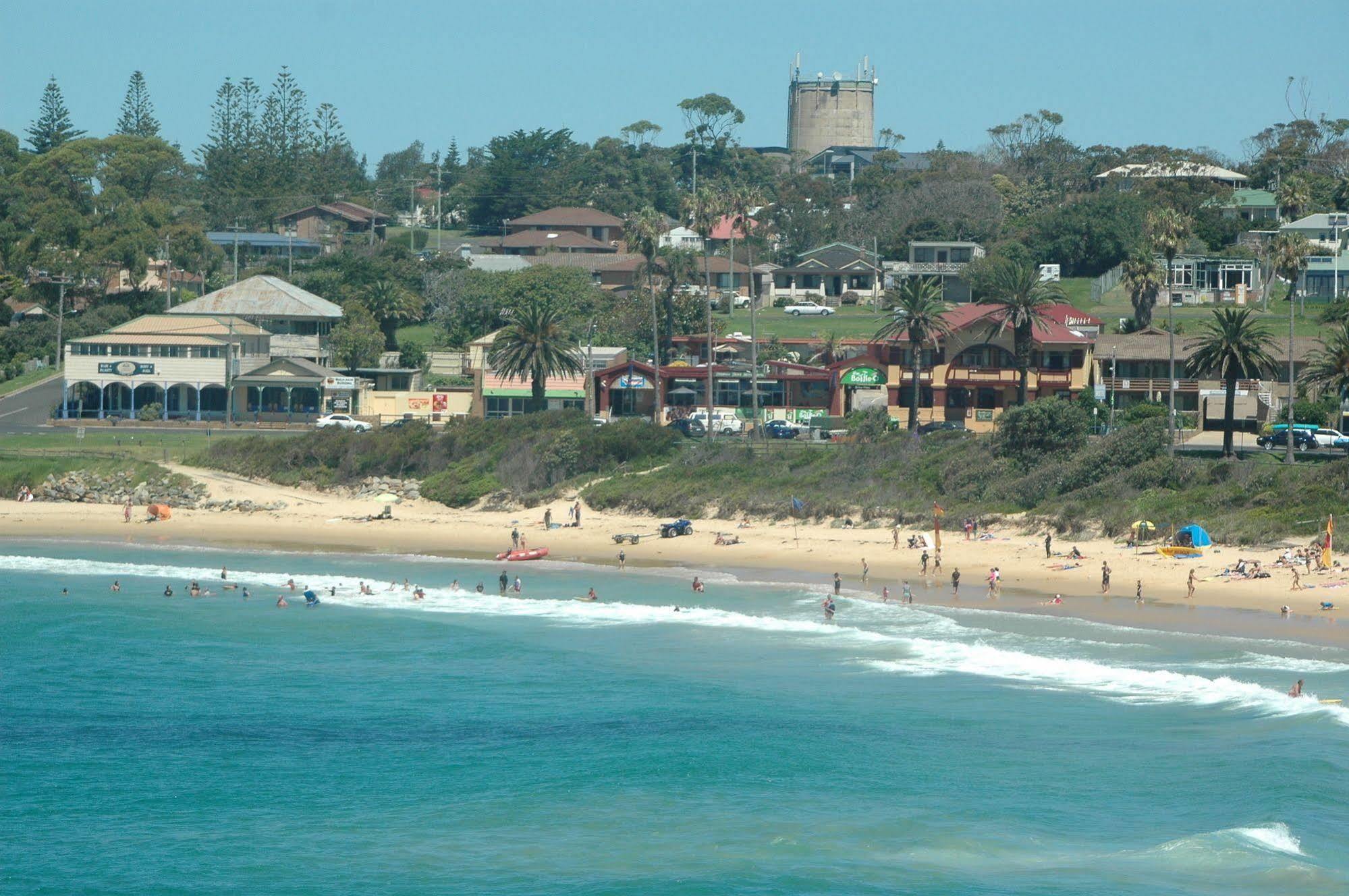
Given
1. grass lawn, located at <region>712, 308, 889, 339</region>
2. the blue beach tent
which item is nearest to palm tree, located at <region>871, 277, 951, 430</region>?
grass lawn, located at <region>712, 308, 889, 339</region>

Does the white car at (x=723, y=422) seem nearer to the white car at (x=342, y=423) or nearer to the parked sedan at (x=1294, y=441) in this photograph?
the white car at (x=342, y=423)

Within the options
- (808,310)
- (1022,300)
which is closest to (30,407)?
(808,310)

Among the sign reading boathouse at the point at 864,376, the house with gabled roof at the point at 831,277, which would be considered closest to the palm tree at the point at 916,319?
the sign reading boathouse at the point at 864,376

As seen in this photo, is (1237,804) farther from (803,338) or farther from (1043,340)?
(803,338)

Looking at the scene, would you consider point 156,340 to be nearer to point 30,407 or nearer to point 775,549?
point 30,407

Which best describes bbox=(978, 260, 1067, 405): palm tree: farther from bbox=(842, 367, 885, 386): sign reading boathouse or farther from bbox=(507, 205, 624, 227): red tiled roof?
bbox=(507, 205, 624, 227): red tiled roof

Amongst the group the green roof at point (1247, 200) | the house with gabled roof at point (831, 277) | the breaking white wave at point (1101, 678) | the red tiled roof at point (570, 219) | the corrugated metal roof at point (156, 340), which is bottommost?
the breaking white wave at point (1101, 678)
